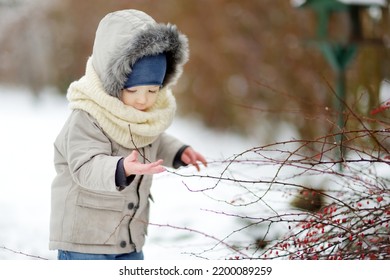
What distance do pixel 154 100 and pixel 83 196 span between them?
40 centimetres

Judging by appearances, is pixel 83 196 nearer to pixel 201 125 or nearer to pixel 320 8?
pixel 320 8

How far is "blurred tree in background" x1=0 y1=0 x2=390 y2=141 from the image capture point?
750 centimetres

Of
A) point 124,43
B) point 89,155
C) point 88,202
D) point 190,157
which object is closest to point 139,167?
point 89,155

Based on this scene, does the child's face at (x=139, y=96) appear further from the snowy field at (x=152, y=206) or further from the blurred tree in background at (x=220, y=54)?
the blurred tree in background at (x=220, y=54)

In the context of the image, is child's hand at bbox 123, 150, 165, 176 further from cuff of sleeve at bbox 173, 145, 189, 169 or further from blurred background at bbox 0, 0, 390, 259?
blurred background at bbox 0, 0, 390, 259

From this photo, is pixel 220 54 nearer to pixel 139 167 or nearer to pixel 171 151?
pixel 171 151

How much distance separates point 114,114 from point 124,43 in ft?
0.75

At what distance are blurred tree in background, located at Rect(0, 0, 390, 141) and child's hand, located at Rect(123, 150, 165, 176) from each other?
13.5 feet

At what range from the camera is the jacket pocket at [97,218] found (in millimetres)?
2035

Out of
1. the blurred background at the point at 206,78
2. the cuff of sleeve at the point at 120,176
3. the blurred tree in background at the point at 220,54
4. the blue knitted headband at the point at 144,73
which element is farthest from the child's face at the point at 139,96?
the blurred tree in background at the point at 220,54

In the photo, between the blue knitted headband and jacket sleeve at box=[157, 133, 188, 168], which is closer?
the blue knitted headband

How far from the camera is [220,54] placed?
9.09 m

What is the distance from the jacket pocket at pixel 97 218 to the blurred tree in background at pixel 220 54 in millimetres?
3977

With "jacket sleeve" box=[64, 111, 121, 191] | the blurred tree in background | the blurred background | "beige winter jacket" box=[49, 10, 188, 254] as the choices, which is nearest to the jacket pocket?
"beige winter jacket" box=[49, 10, 188, 254]
